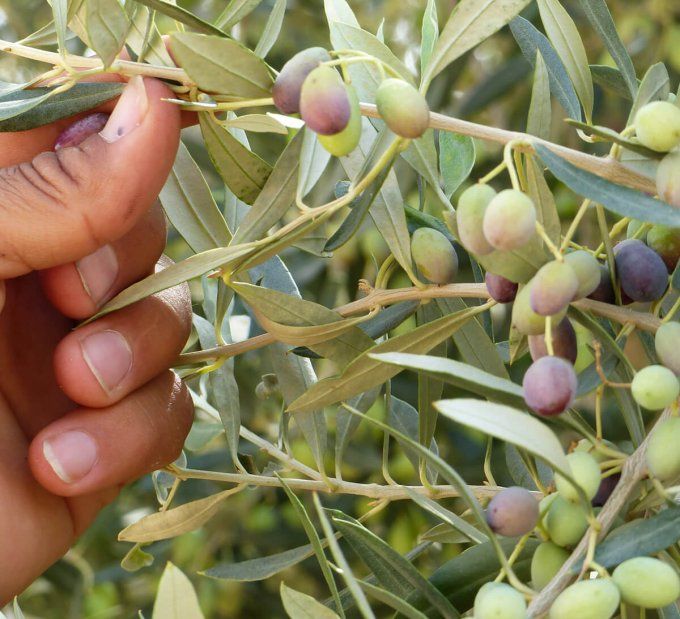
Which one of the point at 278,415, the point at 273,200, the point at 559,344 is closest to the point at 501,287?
the point at 559,344

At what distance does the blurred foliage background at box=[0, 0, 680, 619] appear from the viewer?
5.24 feet

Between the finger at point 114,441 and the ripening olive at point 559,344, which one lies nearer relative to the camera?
the ripening olive at point 559,344

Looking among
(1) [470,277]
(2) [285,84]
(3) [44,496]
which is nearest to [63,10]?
(2) [285,84]

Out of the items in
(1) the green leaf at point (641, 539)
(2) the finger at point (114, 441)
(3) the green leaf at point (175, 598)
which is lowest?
(2) the finger at point (114, 441)

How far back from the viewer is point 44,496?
830 millimetres

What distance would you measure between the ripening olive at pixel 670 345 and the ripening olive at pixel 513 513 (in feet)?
0.29

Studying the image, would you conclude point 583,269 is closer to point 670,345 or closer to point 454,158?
point 670,345

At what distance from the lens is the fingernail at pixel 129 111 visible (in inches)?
22.6

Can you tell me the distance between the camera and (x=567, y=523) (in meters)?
0.47

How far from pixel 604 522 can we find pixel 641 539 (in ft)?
0.08

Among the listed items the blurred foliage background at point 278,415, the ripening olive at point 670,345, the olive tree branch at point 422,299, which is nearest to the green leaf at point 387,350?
the olive tree branch at point 422,299

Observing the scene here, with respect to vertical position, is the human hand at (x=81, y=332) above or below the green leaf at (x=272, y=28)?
below

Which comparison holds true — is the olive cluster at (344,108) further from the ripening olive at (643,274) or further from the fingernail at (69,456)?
the fingernail at (69,456)

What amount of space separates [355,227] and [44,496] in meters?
0.42
